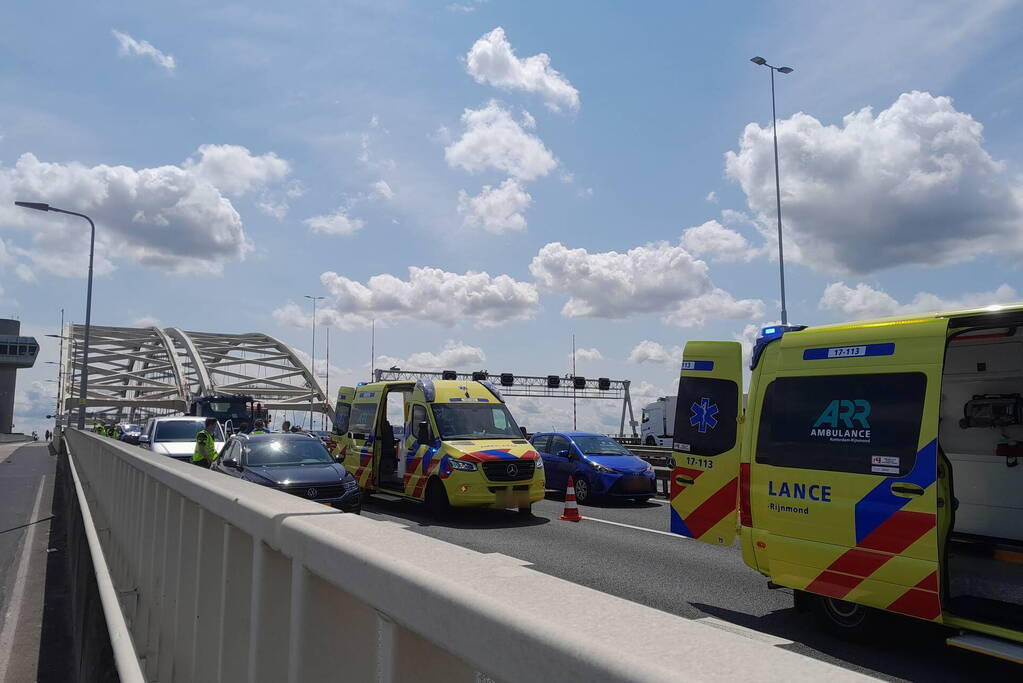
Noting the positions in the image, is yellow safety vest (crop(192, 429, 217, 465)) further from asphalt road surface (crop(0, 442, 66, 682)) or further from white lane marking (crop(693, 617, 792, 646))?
white lane marking (crop(693, 617, 792, 646))

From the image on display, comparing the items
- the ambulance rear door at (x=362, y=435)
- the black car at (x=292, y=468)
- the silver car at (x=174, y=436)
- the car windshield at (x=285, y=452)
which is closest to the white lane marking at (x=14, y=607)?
the black car at (x=292, y=468)

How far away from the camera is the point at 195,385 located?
110 metres

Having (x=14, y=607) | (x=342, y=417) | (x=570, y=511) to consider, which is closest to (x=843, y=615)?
(x=570, y=511)

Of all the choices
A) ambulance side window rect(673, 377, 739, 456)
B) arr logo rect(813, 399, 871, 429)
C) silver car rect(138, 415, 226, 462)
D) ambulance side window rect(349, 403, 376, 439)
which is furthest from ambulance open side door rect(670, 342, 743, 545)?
silver car rect(138, 415, 226, 462)

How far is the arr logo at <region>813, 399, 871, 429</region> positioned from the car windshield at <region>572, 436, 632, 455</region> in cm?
1169

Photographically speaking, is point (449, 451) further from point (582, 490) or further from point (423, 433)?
point (582, 490)

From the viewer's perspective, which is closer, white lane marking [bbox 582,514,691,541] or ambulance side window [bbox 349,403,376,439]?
white lane marking [bbox 582,514,691,541]

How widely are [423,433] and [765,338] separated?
8818 mm

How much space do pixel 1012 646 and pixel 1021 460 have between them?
2.93m

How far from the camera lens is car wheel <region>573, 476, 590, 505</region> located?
1727cm

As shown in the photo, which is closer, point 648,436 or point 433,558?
point 433,558

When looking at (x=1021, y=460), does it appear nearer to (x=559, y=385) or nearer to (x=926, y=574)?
(x=926, y=574)

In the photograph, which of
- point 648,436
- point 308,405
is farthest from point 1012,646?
point 308,405

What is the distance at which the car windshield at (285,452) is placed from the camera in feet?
47.2
